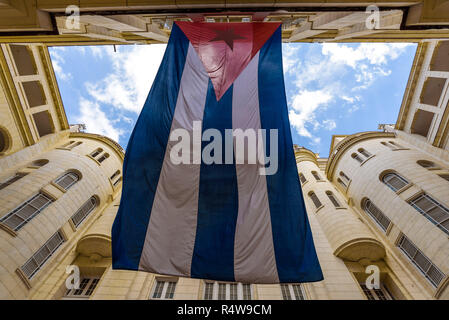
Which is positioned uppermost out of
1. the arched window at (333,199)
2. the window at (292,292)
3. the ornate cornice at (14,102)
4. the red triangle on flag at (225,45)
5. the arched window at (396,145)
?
the red triangle on flag at (225,45)

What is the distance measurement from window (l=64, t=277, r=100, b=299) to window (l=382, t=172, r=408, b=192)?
73.7 feet

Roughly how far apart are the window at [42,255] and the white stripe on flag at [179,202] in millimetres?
10725

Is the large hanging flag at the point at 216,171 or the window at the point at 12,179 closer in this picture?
the large hanging flag at the point at 216,171

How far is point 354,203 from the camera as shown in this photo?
62.0ft

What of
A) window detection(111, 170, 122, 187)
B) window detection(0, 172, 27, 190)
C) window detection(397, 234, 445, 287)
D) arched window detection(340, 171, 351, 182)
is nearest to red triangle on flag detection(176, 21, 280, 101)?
window detection(397, 234, 445, 287)

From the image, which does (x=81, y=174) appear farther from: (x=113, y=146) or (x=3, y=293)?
(x=3, y=293)

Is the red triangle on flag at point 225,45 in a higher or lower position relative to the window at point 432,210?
higher

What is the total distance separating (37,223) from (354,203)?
975 inches

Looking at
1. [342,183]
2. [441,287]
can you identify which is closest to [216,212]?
[441,287]

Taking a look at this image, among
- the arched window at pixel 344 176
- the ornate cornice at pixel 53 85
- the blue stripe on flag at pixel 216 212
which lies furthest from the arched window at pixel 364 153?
the ornate cornice at pixel 53 85

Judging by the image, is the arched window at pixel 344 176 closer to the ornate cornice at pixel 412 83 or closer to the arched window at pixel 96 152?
the ornate cornice at pixel 412 83

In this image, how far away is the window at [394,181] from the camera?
50.2 ft

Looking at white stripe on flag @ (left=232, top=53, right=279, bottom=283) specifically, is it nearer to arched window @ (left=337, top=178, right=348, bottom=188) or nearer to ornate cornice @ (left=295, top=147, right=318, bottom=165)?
arched window @ (left=337, top=178, right=348, bottom=188)
